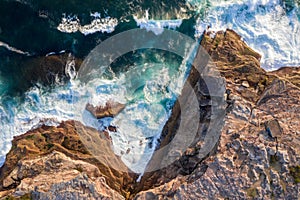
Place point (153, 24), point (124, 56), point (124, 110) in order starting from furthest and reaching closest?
point (153, 24) < point (124, 56) < point (124, 110)

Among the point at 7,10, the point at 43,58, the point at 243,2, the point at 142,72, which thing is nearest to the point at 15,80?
the point at 43,58

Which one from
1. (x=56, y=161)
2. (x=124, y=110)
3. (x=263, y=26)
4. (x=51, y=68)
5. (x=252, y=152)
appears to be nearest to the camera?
(x=252, y=152)

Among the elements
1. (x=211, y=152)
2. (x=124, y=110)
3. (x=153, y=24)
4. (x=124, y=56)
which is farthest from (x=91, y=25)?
(x=211, y=152)

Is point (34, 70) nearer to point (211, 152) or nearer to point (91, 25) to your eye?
point (91, 25)

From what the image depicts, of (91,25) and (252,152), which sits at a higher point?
(91,25)

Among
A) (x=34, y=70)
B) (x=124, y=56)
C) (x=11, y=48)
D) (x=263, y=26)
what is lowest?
(x=34, y=70)

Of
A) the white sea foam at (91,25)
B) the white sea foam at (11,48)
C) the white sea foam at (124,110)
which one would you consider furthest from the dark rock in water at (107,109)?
the white sea foam at (11,48)

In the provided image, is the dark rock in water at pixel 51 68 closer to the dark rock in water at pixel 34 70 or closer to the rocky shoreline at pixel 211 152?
the dark rock in water at pixel 34 70

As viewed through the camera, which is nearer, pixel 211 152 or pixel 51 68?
pixel 211 152
